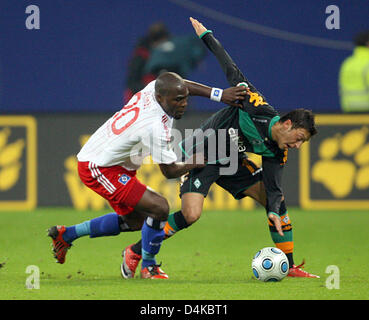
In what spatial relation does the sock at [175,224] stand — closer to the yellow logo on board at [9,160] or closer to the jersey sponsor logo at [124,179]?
the jersey sponsor logo at [124,179]

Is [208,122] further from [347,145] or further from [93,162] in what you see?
[347,145]

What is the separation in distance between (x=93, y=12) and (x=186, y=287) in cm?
865

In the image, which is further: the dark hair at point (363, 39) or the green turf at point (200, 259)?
the dark hair at point (363, 39)

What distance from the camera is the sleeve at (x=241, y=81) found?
281 inches

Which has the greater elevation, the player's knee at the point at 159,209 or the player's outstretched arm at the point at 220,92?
the player's outstretched arm at the point at 220,92

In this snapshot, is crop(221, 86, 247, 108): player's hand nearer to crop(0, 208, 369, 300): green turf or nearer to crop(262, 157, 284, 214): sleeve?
crop(262, 157, 284, 214): sleeve

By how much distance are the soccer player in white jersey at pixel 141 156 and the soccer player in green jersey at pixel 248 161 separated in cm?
21

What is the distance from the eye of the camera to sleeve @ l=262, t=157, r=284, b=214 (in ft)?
23.0

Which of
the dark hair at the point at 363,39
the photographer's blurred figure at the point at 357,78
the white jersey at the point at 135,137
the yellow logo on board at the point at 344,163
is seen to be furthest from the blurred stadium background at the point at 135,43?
the white jersey at the point at 135,137

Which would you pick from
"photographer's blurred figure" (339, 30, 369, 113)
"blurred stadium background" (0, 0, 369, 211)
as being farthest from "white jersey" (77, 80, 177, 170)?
"blurred stadium background" (0, 0, 369, 211)

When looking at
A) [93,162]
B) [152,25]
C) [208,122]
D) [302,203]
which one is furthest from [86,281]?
[152,25]

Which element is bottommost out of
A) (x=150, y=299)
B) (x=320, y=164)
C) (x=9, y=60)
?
(x=150, y=299)

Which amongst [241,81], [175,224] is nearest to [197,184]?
[175,224]

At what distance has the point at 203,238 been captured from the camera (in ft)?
31.4
